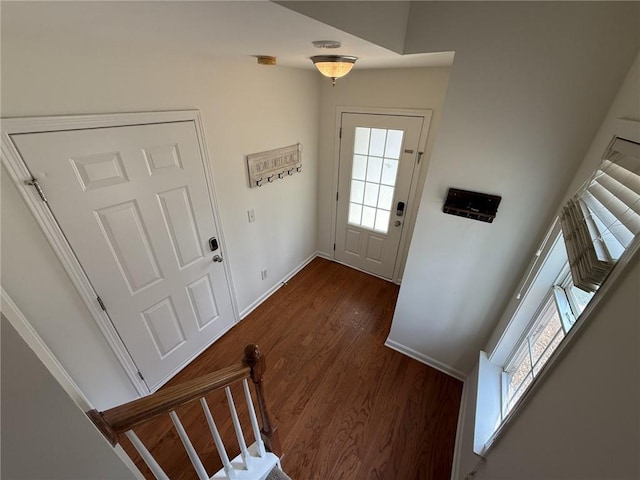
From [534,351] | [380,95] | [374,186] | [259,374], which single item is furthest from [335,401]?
[380,95]

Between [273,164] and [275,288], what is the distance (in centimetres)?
145

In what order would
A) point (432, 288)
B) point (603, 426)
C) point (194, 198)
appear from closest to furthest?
1. point (603, 426)
2. point (194, 198)
3. point (432, 288)

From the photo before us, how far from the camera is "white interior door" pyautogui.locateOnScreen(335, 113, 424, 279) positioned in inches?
101

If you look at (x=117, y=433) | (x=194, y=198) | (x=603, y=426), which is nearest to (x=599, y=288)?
(x=603, y=426)

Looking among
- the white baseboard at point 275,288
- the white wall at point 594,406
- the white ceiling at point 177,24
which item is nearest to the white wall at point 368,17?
the white ceiling at point 177,24

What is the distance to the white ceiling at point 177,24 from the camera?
0.69 m

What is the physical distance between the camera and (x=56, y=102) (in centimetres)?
118


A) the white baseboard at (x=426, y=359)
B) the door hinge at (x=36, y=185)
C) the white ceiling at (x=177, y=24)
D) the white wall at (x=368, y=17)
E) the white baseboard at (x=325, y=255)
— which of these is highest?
the white wall at (x=368, y=17)

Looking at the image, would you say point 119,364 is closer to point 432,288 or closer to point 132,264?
point 132,264

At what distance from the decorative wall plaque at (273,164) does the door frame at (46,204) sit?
16.5 inches

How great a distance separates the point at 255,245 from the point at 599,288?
235cm

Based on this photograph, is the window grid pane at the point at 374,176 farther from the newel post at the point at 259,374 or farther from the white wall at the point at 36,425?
the white wall at the point at 36,425

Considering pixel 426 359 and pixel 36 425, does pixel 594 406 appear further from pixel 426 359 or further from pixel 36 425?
pixel 426 359

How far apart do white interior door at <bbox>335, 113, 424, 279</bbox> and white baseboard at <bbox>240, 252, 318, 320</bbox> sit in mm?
420
